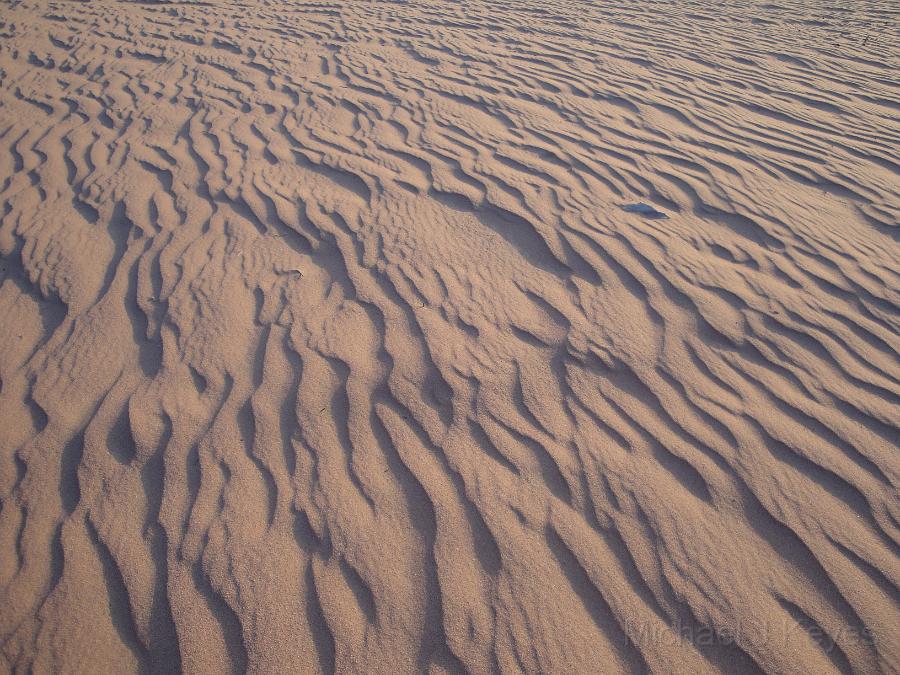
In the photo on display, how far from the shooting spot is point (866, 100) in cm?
514

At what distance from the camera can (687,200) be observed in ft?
11.8

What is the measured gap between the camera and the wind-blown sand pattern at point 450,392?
1.66 metres

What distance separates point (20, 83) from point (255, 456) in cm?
621

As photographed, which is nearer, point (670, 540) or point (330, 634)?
point (330, 634)

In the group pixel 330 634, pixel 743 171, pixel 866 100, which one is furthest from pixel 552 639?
pixel 866 100

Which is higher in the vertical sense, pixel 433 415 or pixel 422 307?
pixel 422 307

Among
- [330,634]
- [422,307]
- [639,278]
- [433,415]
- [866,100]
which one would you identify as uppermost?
[866,100]

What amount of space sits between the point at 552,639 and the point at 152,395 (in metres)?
1.94

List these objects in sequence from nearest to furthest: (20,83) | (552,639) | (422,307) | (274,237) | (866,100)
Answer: (552,639), (422,307), (274,237), (866,100), (20,83)

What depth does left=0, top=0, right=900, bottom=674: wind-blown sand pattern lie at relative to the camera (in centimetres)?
166

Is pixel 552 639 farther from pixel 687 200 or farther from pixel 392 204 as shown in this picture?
pixel 687 200

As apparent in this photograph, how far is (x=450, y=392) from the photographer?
2279 mm

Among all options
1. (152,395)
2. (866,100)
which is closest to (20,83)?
(152,395)

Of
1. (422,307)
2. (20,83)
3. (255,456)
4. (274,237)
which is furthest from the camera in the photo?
(20,83)
